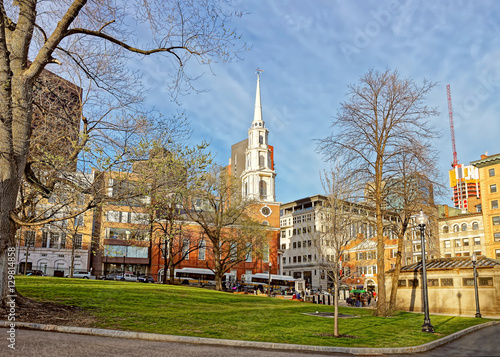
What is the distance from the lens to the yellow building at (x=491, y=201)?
72.1 m

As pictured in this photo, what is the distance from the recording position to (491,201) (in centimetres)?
7394

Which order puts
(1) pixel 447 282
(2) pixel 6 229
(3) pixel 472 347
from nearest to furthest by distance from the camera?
1. (2) pixel 6 229
2. (3) pixel 472 347
3. (1) pixel 447 282

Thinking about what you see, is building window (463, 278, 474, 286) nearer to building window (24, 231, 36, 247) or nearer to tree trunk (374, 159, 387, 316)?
tree trunk (374, 159, 387, 316)

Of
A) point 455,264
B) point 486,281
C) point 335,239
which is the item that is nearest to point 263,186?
point 455,264

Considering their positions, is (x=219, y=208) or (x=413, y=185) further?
(x=219, y=208)

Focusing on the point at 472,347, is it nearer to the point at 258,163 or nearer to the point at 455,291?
the point at 455,291

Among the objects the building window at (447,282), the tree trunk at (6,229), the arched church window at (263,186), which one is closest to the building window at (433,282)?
the building window at (447,282)

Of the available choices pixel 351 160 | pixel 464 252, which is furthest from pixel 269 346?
pixel 464 252

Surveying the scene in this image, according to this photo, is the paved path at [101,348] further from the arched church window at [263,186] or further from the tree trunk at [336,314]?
the arched church window at [263,186]

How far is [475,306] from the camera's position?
25516mm

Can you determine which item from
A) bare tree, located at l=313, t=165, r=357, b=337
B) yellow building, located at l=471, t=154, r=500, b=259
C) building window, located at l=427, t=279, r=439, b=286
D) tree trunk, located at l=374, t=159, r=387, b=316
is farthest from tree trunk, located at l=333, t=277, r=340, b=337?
yellow building, located at l=471, t=154, r=500, b=259

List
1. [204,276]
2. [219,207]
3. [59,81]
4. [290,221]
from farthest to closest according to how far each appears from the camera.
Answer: [290,221]
[204,276]
[219,207]
[59,81]

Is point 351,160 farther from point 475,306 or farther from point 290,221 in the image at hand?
point 290,221

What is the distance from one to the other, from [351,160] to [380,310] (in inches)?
326
